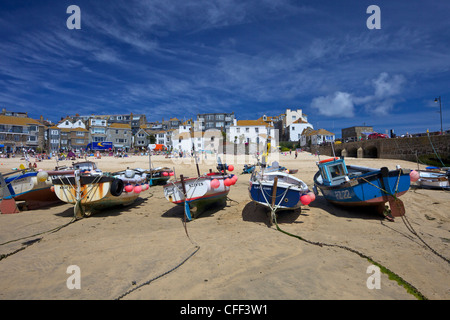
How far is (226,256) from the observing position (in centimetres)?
573

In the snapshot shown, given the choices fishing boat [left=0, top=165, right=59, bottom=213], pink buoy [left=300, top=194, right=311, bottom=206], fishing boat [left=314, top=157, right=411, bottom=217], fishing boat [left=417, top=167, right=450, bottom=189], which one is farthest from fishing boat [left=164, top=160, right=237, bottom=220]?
fishing boat [left=417, top=167, right=450, bottom=189]

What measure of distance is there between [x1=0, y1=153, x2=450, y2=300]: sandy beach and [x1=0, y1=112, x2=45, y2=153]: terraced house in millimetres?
63683

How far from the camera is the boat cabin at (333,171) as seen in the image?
35.4 feet

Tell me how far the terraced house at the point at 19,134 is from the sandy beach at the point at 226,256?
209 ft

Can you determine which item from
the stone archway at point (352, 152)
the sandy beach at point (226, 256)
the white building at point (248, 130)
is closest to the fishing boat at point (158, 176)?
the sandy beach at point (226, 256)

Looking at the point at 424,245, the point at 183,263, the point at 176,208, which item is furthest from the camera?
the point at 176,208

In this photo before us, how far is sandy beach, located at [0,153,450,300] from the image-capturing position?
4324mm

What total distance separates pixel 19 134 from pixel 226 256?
74066 millimetres

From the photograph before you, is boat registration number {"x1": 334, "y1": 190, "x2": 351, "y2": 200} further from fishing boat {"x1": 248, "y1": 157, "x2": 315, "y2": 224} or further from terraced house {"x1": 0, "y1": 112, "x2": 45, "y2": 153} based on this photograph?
terraced house {"x1": 0, "y1": 112, "x2": 45, "y2": 153}

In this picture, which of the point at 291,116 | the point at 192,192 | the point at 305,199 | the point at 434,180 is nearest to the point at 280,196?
the point at 305,199
